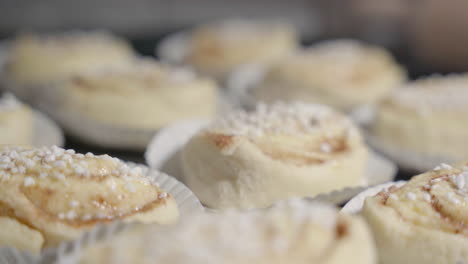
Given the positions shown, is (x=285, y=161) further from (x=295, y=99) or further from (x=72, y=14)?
(x=72, y=14)

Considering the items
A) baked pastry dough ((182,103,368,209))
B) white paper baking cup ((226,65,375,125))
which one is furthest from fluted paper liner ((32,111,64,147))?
white paper baking cup ((226,65,375,125))

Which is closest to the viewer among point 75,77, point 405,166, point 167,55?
point 405,166

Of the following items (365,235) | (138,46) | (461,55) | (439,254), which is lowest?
(138,46)

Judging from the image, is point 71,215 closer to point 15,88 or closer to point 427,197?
point 427,197

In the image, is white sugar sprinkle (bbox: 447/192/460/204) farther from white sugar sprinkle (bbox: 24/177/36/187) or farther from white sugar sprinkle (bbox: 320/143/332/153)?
white sugar sprinkle (bbox: 24/177/36/187)

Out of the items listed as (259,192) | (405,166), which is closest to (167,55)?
(405,166)

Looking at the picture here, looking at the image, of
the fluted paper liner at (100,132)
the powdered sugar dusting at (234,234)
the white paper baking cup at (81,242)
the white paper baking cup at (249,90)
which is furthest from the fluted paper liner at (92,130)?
the powdered sugar dusting at (234,234)
